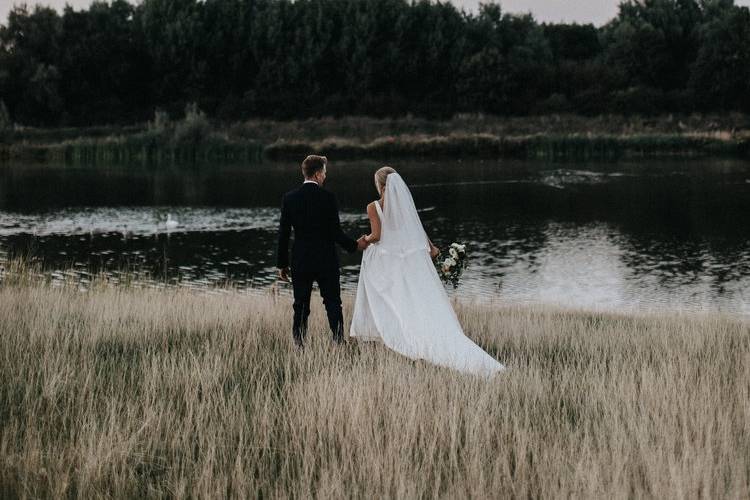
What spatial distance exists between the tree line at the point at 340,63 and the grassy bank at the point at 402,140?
5342 mm

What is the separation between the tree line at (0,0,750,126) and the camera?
70.8 meters

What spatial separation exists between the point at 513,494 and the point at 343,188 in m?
36.3

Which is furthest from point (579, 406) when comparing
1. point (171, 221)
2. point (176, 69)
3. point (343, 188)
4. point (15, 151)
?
point (176, 69)

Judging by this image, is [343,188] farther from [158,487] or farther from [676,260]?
[158,487]

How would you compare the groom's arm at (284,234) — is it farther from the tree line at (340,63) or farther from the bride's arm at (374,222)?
the tree line at (340,63)

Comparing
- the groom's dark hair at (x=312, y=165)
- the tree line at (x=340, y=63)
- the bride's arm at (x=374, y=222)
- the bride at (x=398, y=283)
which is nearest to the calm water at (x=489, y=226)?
the bride at (x=398, y=283)

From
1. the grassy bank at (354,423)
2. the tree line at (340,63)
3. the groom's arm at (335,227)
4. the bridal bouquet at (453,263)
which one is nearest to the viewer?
the grassy bank at (354,423)

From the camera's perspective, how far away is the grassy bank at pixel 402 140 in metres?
58.8

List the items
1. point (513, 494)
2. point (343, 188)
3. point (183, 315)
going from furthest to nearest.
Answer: point (343, 188) < point (183, 315) < point (513, 494)

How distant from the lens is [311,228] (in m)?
8.27

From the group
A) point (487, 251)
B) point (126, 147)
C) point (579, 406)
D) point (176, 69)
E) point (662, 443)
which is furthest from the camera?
point (176, 69)

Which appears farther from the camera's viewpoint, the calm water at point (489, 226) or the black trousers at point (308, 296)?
the calm water at point (489, 226)

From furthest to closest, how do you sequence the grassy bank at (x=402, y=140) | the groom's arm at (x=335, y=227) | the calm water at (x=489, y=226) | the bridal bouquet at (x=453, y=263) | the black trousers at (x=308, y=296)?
the grassy bank at (x=402, y=140) → the calm water at (x=489, y=226) → the bridal bouquet at (x=453, y=263) → the black trousers at (x=308, y=296) → the groom's arm at (x=335, y=227)

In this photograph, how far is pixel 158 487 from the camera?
A: 4.64 meters
